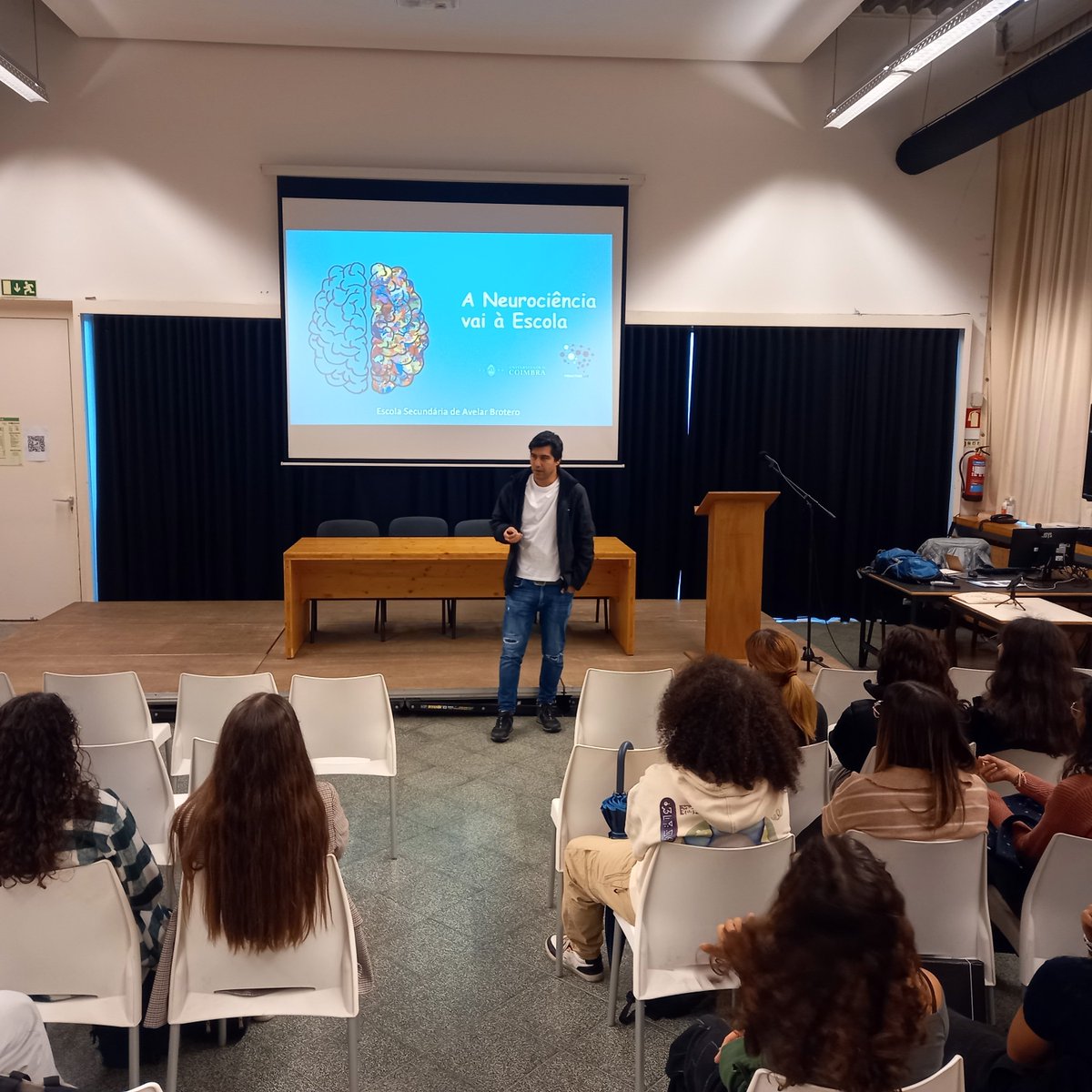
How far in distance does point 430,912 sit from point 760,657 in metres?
1.39

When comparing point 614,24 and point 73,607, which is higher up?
point 614,24

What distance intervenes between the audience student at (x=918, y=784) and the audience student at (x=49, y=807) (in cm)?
169

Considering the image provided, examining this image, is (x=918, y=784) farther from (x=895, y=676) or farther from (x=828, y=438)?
(x=828, y=438)

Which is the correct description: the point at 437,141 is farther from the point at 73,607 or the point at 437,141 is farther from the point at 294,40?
the point at 73,607

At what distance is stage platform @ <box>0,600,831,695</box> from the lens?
5199 mm

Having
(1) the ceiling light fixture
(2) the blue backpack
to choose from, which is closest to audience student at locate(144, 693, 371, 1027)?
(2) the blue backpack

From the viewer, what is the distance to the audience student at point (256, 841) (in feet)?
6.07

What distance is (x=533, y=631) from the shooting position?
6.37m

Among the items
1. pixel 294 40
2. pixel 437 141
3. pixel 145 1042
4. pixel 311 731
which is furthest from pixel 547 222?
pixel 145 1042

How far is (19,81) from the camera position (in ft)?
19.1

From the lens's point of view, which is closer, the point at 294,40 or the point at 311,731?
the point at 311,731

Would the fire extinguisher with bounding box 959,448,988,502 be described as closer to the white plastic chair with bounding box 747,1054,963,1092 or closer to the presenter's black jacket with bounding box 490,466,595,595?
the presenter's black jacket with bounding box 490,466,595,595

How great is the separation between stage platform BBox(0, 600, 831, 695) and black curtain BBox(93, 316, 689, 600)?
480 mm

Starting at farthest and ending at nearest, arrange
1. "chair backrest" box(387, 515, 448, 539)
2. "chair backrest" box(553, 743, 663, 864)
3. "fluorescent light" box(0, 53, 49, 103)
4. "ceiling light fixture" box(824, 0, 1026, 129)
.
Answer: "chair backrest" box(387, 515, 448, 539)
"fluorescent light" box(0, 53, 49, 103)
"ceiling light fixture" box(824, 0, 1026, 129)
"chair backrest" box(553, 743, 663, 864)
